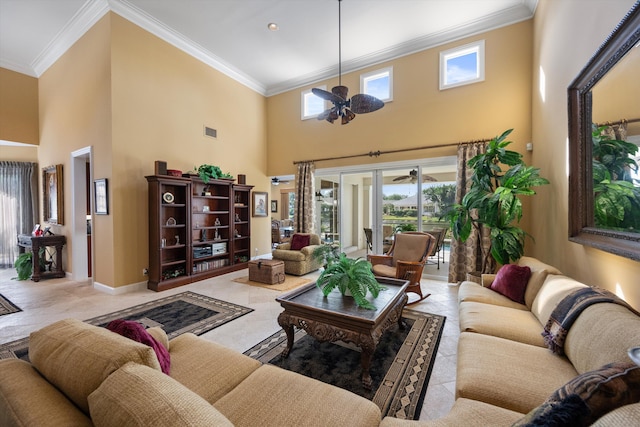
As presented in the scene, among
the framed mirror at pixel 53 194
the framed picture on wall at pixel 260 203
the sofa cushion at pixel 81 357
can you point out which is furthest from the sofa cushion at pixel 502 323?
the framed mirror at pixel 53 194

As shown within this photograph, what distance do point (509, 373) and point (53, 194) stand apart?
7.88 m

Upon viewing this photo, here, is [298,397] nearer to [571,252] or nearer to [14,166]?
[571,252]

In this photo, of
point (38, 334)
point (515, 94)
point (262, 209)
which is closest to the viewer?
point (38, 334)

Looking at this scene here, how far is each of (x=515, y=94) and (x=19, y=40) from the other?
29.6ft

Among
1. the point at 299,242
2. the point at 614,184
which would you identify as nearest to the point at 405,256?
the point at 299,242

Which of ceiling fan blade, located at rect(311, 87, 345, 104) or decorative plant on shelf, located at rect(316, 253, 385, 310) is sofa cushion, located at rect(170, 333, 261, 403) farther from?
ceiling fan blade, located at rect(311, 87, 345, 104)

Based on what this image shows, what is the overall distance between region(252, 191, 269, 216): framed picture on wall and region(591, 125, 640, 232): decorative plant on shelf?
6.30 m

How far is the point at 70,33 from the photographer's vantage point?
4.94m

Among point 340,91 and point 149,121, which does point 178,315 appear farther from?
point 340,91

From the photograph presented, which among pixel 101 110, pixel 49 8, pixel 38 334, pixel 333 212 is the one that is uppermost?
pixel 49 8

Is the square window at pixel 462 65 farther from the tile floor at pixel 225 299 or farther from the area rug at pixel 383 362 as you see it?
the area rug at pixel 383 362

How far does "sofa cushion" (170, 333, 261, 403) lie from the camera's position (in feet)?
4.62

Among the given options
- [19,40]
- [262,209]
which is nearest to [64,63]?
[19,40]

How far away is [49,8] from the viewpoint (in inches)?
170
